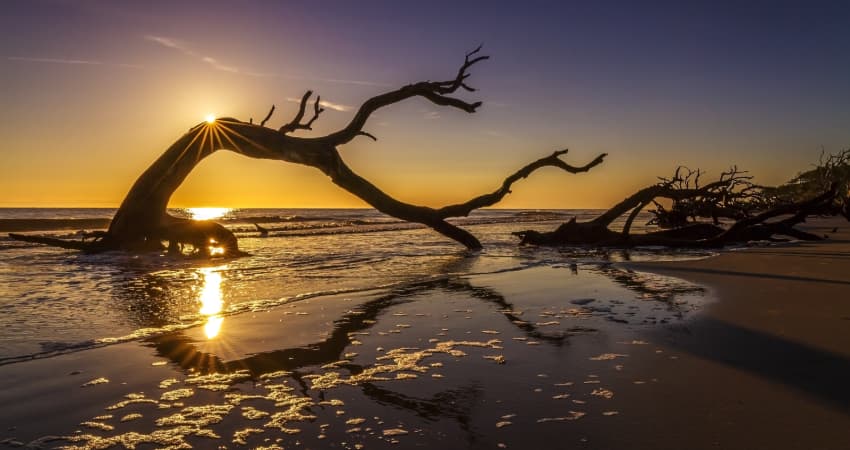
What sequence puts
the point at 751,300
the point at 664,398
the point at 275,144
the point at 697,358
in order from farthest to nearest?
the point at 275,144, the point at 751,300, the point at 697,358, the point at 664,398

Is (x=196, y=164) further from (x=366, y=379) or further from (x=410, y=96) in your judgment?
(x=366, y=379)

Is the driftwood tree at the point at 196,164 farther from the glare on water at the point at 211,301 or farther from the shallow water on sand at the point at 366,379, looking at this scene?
the shallow water on sand at the point at 366,379

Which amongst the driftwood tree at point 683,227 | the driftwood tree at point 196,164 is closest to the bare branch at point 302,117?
the driftwood tree at point 196,164

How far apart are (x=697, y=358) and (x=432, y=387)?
5.81 ft

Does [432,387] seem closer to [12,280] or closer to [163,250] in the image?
[12,280]

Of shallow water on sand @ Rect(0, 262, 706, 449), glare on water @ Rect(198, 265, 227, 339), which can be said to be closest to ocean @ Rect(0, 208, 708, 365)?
glare on water @ Rect(198, 265, 227, 339)

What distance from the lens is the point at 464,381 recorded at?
9.52 ft

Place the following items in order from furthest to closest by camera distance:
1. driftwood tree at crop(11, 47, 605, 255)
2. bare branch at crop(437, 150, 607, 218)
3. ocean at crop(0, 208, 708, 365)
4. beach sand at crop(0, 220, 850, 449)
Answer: bare branch at crop(437, 150, 607, 218)
driftwood tree at crop(11, 47, 605, 255)
ocean at crop(0, 208, 708, 365)
beach sand at crop(0, 220, 850, 449)

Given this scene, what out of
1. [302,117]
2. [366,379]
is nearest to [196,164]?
[302,117]

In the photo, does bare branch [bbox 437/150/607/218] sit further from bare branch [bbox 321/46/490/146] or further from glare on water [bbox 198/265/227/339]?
glare on water [bbox 198/265/227/339]

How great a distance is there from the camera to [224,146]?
488 inches

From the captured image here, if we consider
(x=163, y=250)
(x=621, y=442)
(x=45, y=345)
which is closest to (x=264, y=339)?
(x=45, y=345)

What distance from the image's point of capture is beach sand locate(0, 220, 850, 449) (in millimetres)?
2199

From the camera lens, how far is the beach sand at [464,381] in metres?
2.20
